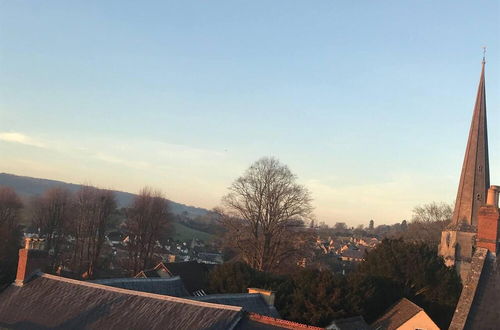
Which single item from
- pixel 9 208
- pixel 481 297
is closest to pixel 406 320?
pixel 481 297

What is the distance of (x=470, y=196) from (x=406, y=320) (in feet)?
69.1

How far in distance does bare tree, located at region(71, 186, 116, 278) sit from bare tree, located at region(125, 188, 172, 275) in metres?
3.12

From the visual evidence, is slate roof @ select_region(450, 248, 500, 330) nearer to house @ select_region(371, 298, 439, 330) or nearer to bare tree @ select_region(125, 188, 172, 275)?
house @ select_region(371, 298, 439, 330)

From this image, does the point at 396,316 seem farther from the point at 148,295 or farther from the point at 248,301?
the point at 148,295

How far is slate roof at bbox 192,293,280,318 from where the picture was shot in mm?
19516

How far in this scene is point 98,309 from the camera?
1706 cm

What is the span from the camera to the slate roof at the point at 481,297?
1287cm

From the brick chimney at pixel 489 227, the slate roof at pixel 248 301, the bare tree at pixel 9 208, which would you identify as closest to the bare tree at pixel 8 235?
the bare tree at pixel 9 208

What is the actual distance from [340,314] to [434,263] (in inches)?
483

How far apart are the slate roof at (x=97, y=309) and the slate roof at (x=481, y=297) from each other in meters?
6.39

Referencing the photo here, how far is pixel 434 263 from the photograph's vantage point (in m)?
34.8

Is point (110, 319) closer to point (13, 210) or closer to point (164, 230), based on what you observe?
point (164, 230)

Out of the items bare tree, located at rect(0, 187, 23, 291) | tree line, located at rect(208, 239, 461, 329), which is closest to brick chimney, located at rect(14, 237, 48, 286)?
bare tree, located at rect(0, 187, 23, 291)

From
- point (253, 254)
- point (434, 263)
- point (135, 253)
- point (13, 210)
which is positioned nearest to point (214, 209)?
point (253, 254)
